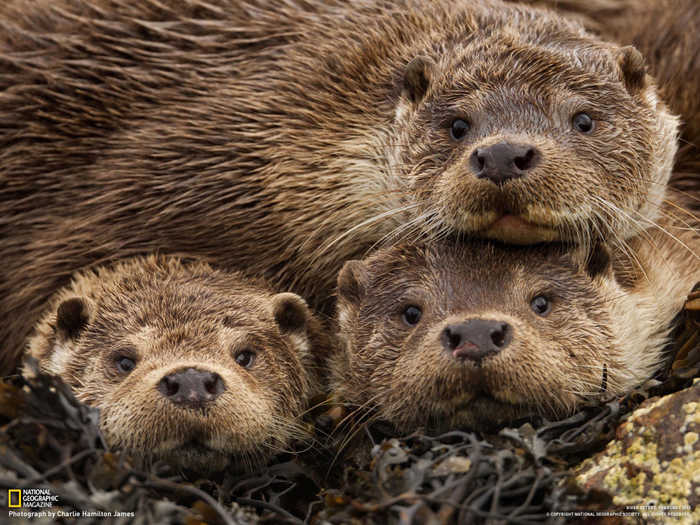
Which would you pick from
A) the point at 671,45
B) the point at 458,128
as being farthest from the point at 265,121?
the point at 671,45

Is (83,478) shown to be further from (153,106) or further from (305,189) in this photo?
(153,106)

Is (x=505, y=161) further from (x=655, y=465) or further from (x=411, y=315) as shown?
(x=655, y=465)

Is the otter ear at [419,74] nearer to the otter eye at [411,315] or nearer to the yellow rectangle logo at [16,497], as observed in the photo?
the otter eye at [411,315]

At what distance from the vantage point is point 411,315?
17.7ft

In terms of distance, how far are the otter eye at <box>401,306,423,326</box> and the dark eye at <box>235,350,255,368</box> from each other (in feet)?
2.86

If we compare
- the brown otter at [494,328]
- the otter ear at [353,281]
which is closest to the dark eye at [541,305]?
the brown otter at [494,328]

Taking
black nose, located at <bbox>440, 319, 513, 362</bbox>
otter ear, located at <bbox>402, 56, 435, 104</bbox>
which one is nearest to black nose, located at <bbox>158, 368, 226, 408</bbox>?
black nose, located at <bbox>440, 319, 513, 362</bbox>

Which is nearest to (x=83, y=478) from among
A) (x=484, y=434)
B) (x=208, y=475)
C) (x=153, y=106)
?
(x=208, y=475)

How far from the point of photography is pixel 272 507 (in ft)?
16.1

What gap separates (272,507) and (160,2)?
3.53 m

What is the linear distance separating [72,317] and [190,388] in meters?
1.15

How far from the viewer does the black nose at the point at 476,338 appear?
465 centimetres

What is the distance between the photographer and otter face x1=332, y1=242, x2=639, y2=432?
4742 mm

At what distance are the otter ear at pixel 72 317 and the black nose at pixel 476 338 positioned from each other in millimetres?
2079
